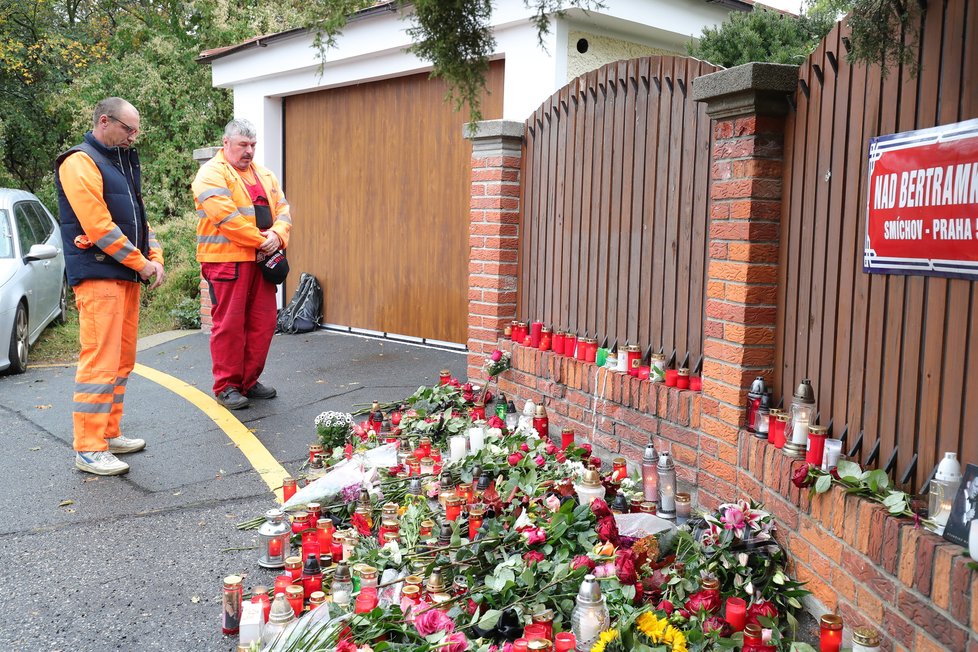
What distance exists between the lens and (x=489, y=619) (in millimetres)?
3064

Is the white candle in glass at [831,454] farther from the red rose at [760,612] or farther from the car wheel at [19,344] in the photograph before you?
the car wheel at [19,344]

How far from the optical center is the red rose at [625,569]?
3176 millimetres

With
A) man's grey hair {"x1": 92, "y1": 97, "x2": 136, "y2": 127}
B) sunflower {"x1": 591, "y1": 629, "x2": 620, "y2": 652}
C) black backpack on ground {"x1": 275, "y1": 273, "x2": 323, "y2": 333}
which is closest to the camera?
sunflower {"x1": 591, "y1": 629, "x2": 620, "y2": 652}

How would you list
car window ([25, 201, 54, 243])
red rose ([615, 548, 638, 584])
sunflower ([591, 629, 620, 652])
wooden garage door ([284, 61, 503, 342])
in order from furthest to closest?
car window ([25, 201, 54, 243]), wooden garage door ([284, 61, 503, 342]), red rose ([615, 548, 638, 584]), sunflower ([591, 629, 620, 652])

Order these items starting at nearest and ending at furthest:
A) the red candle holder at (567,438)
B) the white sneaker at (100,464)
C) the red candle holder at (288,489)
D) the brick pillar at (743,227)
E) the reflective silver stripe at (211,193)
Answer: the brick pillar at (743,227), the red candle holder at (288,489), the red candle holder at (567,438), the white sneaker at (100,464), the reflective silver stripe at (211,193)

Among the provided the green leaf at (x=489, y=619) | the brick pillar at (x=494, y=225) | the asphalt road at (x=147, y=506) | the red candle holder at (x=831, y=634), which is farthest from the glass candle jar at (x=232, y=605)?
the brick pillar at (x=494, y=225)

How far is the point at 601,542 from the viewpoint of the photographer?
346cm

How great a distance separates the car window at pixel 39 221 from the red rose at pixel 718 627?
881 cm

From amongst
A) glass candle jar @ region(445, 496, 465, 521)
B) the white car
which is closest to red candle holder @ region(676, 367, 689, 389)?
glass candle jar @ region(445, 496, 465, 521)

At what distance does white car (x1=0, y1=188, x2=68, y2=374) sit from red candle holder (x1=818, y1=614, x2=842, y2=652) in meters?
7.62

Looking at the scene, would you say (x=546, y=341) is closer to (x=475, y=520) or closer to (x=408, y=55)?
(x=475, y=520)

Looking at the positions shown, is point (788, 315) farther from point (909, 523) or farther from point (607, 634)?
point (607, 634)

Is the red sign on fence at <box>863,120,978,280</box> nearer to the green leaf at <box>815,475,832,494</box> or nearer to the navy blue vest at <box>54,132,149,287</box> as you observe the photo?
the green leaf at <box>815,475,832,494</box>

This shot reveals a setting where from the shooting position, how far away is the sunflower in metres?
2.83
